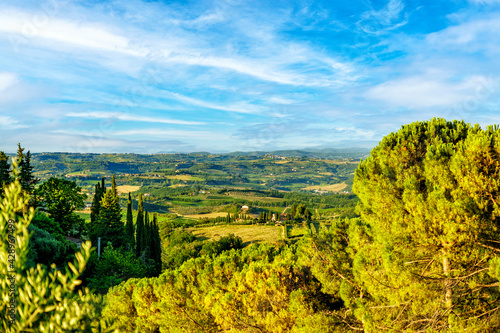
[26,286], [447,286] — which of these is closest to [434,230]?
[447,286]

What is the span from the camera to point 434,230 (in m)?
9.45

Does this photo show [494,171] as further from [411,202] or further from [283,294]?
[283,294]

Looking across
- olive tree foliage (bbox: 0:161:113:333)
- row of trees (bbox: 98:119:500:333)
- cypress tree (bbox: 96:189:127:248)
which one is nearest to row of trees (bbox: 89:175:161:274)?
cypress tree (bbox: 96:189:127:248)

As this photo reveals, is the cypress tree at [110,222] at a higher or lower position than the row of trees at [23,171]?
lower

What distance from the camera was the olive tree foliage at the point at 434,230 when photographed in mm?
9000

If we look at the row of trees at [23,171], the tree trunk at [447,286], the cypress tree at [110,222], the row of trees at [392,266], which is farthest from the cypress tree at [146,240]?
the tree trunk at [447,286]

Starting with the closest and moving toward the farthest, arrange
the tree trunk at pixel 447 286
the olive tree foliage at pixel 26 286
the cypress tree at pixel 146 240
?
the olive tree foliage at pixel 26 286
the tree trunk at pixel 447 286
the cypress tree at pixel 146 240

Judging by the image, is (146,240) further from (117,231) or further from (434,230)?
(434,230)

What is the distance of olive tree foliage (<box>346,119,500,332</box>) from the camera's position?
900 cm

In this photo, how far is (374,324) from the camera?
35.9 ft

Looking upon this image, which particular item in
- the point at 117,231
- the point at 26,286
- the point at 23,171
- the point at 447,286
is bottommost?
the point at 117,231

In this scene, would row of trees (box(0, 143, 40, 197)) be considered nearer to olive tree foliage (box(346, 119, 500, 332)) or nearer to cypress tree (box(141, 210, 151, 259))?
cypress tree (box(141, 210, 151, 259))

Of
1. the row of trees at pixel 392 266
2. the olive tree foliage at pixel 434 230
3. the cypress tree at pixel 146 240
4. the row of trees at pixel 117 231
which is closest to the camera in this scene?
the olive tree foliage at pixel 434 230

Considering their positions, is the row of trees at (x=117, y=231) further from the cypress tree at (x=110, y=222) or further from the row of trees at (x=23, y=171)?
the row of trees at (x=23, y=171)
